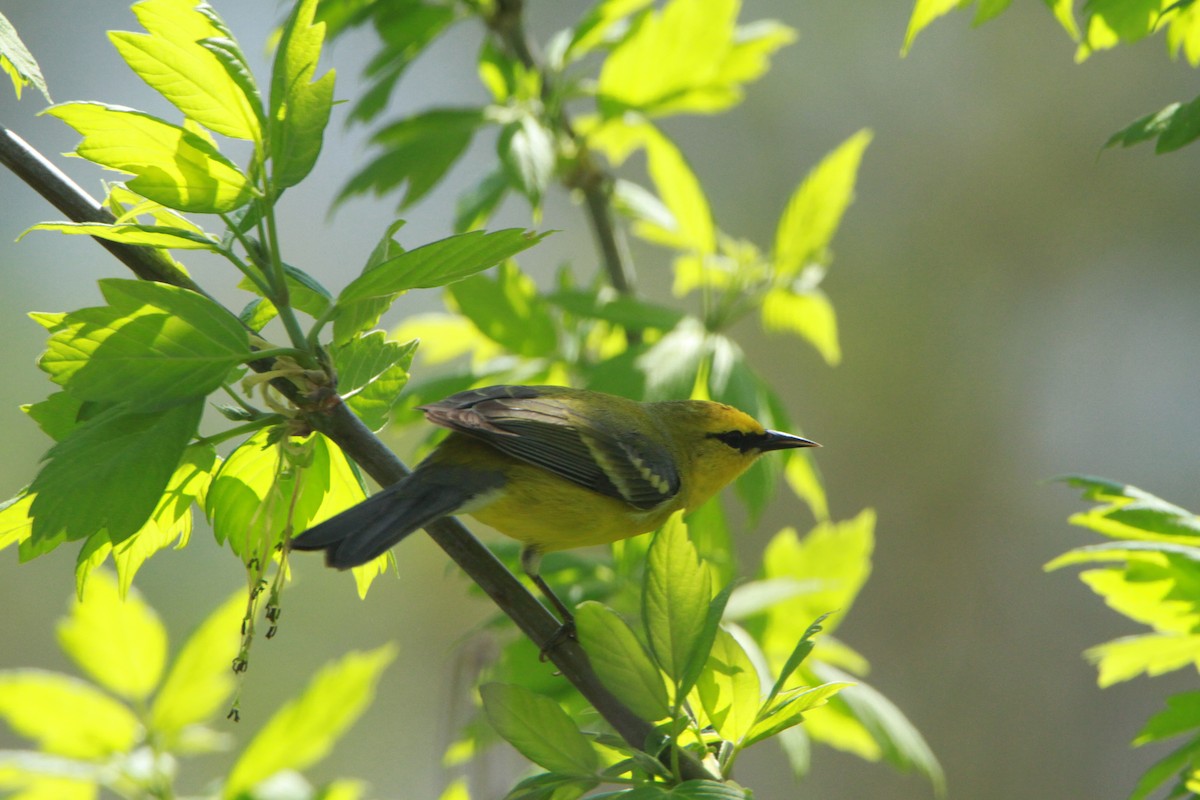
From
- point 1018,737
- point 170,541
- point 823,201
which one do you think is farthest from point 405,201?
point 1018,737

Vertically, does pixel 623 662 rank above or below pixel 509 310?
below

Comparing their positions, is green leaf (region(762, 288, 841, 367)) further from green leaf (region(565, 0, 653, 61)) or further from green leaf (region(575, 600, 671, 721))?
green leaf (region(575, 600, 671, 721))

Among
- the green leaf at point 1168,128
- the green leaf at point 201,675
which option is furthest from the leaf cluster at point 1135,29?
the green leaf at point 201,675

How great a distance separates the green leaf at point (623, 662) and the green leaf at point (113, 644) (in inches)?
30.6

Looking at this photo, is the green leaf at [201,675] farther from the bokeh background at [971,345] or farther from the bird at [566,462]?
the bokeh background at [971,345]

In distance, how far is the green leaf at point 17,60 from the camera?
85 cm

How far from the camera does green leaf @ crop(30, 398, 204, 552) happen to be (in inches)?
32.7

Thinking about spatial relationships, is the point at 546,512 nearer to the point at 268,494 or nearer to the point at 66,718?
the point at 268,494

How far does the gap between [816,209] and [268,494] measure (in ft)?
3.84

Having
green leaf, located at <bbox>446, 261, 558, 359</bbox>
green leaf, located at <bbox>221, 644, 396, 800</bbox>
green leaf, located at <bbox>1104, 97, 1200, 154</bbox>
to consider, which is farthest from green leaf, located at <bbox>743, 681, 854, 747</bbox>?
green leaf, located at <bbox>446, 261, 558, 359</bbox>

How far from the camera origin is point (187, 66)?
0.85 m

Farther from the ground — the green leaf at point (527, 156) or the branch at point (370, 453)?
the green leaf at point (527, 156)

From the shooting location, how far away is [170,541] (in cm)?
100

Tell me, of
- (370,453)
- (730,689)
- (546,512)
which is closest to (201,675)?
(546,512)
